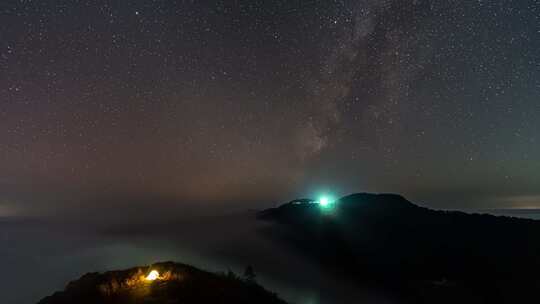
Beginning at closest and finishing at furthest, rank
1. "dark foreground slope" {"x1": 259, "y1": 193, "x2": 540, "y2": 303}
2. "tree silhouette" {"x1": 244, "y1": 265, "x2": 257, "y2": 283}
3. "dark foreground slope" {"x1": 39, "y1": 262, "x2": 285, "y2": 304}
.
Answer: "dark foreground slope" {"x1": 39, "y1": 262, "x2": 285, "y2": 304}, "tree silhouette" {"x1": 244, "y1": 265, "x2": 257, "y2": 283}, "dark foreground slope" {"x1": 259, "y1": 193, "x2": 540, "y2": 303}

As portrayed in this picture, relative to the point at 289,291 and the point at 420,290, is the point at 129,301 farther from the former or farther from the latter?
the point at 289,291

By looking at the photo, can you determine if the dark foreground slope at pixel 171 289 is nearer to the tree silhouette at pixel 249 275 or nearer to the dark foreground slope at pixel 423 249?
the tree silhouette at pixel 249 275

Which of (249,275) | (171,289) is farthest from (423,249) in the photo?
(171,289)

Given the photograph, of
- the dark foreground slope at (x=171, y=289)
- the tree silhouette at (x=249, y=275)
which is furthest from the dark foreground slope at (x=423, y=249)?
the dark foreground slope at (x=171, y=289)

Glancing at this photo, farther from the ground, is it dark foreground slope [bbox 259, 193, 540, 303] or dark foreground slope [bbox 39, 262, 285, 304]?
dark foreground slope [bbox 39, 262, 285, 304]

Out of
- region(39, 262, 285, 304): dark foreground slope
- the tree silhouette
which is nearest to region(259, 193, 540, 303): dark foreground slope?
the tree silhouette

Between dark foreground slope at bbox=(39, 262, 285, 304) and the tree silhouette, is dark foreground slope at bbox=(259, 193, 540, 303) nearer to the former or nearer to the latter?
the tree silhouette

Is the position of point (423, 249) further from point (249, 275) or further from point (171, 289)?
point (171, 289)
